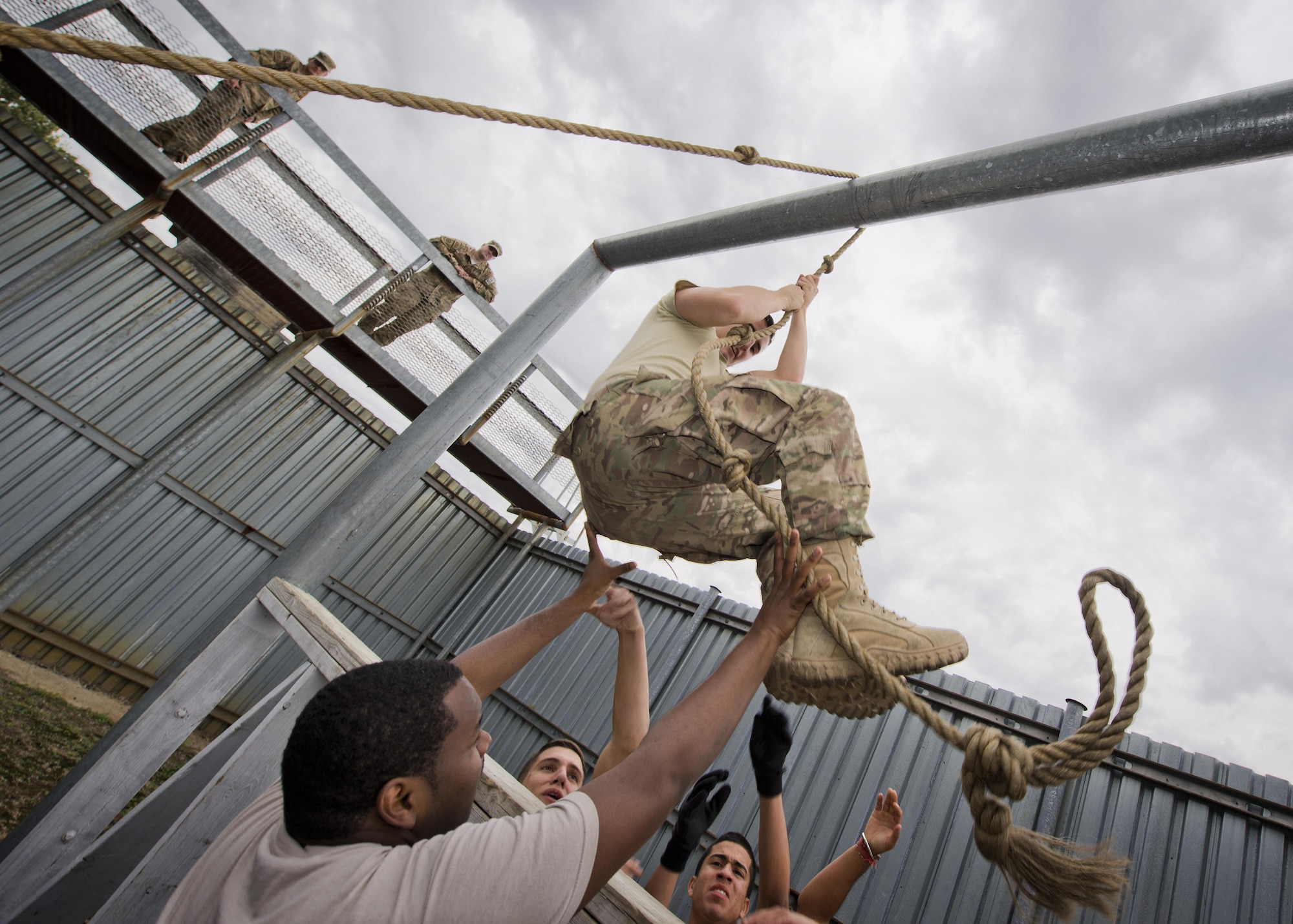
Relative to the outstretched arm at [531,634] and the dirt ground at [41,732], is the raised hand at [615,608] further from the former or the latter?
the dirt ground at [41,732]

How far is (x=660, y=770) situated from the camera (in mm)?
1222

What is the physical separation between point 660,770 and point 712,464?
894 millimetres

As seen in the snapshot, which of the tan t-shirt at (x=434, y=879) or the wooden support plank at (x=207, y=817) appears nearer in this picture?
the tan t-shirt at (x=434, y=879)

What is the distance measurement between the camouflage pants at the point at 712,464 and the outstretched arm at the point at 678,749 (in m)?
0.27

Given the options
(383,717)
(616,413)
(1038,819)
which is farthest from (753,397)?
(1038,819)

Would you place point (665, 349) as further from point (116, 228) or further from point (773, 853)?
point (116, 228)

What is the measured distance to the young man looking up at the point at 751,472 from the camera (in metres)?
1.57

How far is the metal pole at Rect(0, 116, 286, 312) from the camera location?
6586 millimetres

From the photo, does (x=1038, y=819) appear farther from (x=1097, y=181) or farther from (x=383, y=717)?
(x=383, y=717)

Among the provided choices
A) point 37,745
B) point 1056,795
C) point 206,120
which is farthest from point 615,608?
point 206,120

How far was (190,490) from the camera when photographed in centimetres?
853

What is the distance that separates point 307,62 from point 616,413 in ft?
Answer: 30.3

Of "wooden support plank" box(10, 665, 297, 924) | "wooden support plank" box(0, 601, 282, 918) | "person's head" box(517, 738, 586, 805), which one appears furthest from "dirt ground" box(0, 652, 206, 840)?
"person's head" box(517, 738, 586, 805)

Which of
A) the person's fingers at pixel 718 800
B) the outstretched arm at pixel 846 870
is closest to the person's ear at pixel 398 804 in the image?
the outstretched arm at pixel 846 870
